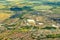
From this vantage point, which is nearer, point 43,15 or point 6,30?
point 6,30

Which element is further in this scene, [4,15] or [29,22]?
[4,15]

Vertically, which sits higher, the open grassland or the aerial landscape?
the open grassland

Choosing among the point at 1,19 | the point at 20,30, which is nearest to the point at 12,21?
the point at 1,19

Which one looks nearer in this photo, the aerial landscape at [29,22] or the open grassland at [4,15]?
the aerial landscape at [29,22]

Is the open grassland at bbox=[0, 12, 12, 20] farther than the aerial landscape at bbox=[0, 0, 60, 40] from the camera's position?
Yes

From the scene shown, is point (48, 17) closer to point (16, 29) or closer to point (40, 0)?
point (16, 29)

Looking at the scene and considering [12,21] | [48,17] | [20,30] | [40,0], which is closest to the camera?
[20,30]

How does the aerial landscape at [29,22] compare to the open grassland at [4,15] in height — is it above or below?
below

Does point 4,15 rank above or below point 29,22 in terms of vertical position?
above
